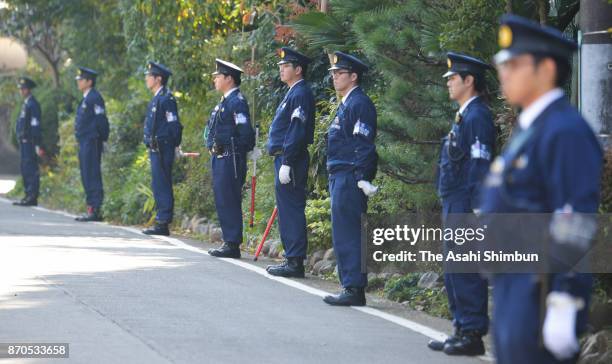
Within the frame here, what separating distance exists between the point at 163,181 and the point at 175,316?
743 cm

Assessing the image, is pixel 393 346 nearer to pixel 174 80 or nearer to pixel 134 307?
pixel 134 307

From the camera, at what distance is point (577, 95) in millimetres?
9117

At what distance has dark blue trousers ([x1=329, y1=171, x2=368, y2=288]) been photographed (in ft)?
33.8

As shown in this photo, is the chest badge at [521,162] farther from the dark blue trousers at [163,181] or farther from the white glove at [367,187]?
the dark blue trousers at [163,181]

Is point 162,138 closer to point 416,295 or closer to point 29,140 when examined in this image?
point 416,295

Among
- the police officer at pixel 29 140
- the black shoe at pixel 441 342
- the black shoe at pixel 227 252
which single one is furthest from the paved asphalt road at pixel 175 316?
the police officer at pixel 29 140

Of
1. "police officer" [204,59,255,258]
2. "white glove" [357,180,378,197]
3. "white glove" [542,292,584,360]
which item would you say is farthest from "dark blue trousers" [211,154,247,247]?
"white glove" [542,292,584,360]

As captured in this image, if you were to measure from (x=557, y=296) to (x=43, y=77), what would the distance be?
1021 inches

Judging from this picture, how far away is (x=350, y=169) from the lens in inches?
405

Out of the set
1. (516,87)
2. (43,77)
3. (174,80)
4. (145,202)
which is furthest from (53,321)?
(43,77)

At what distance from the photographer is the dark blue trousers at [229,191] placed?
1362cm

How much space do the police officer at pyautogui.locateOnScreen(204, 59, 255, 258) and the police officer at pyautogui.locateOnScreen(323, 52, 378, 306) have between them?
10.5ft

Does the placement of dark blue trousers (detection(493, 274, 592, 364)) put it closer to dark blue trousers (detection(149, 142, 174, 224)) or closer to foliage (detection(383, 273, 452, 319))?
foliage (detection(383, 273, 452, 319))

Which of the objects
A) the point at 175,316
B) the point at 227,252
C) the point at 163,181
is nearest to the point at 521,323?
the point at 175,316
